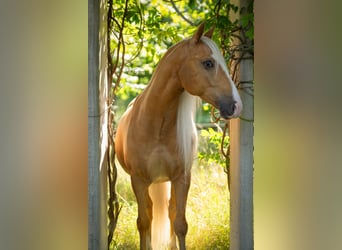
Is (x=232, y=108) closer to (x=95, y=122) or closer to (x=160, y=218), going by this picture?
(x=95, y=122)

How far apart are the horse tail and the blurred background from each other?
2.22 meters

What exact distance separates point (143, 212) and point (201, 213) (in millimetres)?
748

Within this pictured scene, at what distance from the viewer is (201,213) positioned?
3668 mm

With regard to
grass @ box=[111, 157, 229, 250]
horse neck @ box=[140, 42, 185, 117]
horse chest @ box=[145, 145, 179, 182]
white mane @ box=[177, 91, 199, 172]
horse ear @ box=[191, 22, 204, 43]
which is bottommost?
grass @ box=[111, 157, 229, 250]

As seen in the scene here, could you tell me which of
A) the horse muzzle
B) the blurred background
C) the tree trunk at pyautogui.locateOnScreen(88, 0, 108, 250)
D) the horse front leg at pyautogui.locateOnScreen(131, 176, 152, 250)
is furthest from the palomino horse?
the blurred background

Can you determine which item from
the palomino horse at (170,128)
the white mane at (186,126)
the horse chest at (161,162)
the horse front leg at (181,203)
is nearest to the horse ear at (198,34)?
the palomino horse at (170,128)

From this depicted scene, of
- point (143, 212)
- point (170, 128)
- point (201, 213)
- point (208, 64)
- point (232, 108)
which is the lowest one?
point (201, 213)

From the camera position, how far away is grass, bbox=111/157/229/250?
3.39 metres

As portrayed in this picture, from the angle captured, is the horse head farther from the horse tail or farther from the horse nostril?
the horse tail

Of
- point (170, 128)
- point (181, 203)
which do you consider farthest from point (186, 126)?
point (181, 203)
